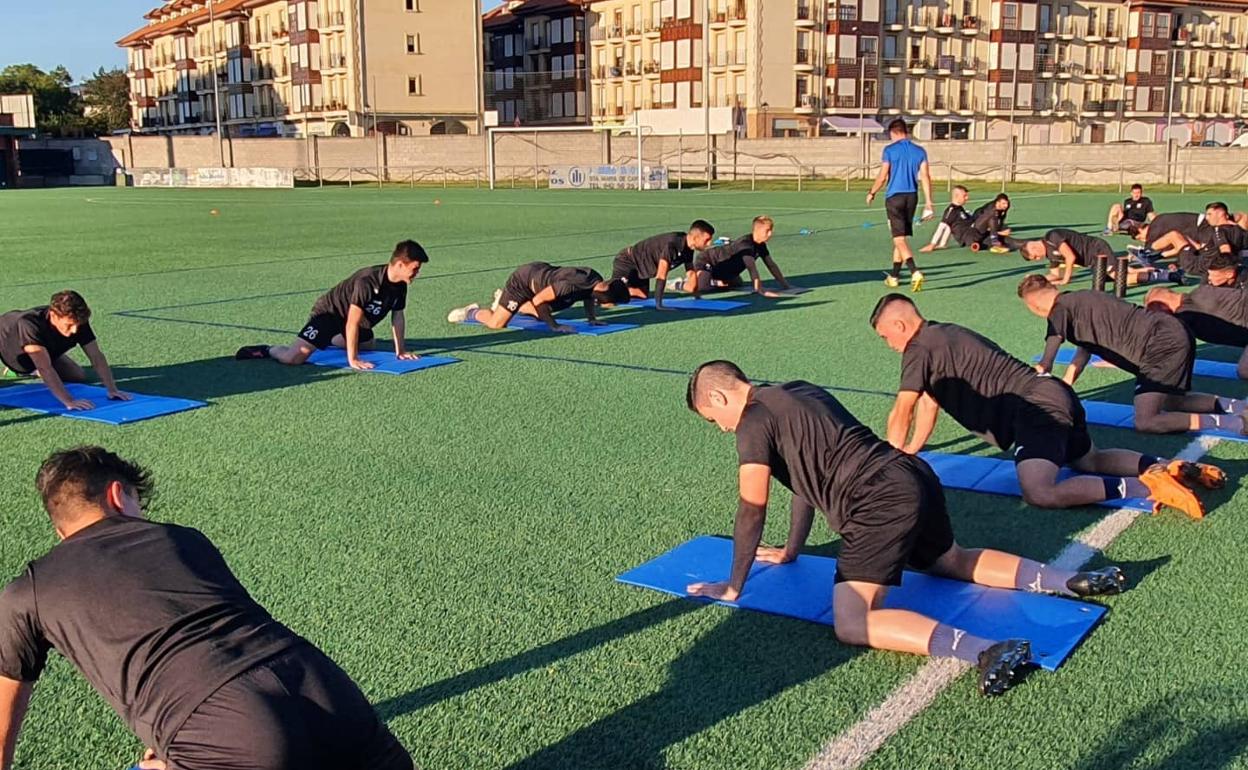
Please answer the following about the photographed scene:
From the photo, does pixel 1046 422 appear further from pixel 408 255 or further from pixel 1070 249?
pixel 1070 249

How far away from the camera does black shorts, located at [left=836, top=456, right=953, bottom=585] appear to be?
4.14m

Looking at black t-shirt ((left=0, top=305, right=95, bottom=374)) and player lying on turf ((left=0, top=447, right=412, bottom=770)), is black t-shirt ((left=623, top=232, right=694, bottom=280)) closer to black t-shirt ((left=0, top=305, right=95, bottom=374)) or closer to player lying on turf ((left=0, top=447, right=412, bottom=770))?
black t-shirt ((left=0, top=305, right=95, bottom=374))

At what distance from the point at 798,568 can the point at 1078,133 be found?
3268 inches

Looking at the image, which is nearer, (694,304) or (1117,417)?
(1117,417)

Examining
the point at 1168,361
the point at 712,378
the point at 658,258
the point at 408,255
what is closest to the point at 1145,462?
the point at 1168,361

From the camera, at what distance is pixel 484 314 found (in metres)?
11.7

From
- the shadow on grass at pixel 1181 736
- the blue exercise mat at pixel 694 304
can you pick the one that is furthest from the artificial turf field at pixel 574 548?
the blue exercise mat at pixel 694 304

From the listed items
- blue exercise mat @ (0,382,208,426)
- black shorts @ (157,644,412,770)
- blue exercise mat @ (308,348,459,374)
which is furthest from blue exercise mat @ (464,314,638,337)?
black shorts @ (157,644,412,770)

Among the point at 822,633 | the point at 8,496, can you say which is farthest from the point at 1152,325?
the point at 8,496

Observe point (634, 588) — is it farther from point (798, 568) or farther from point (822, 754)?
point (822, 754)

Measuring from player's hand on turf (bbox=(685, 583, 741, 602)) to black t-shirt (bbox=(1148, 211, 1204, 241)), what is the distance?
1269 centimetres

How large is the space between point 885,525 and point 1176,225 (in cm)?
1332

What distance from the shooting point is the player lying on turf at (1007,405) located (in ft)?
18.6

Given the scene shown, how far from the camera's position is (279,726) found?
99.5 inches
